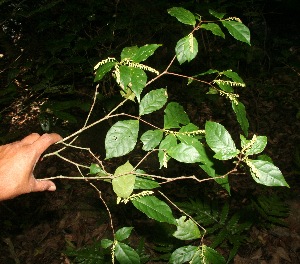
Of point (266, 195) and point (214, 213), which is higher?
point (214, 213)

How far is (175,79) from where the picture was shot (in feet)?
16.3

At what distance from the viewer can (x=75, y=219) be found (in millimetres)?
3641

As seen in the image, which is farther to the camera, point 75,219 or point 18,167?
point 75,219

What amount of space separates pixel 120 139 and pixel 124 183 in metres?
0.21

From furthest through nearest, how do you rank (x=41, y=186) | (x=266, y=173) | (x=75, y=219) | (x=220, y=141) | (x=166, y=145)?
(x=75, y=219), (x=41, y=186), (x=166, y=145), (x=220, y=141), (x=266, y=173)

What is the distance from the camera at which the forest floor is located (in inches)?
126

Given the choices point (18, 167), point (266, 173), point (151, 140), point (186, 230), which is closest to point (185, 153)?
point (151, 140)

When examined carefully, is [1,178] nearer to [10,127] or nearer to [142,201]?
[142,201]

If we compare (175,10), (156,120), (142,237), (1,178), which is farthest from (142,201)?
(156,120)

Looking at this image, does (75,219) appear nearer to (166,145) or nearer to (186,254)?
(186,254)

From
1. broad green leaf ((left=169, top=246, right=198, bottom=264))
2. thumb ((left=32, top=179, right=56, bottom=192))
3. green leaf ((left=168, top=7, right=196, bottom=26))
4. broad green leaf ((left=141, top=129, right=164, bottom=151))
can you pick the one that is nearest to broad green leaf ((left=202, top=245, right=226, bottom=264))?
broad green leaf ((left=169, top=246, right=198, bottom=264))

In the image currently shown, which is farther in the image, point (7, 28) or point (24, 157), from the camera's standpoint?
point (7, 28)

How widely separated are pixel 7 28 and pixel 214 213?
434 cm

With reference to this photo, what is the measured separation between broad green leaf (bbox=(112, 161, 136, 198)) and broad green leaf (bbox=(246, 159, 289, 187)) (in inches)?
20.1
